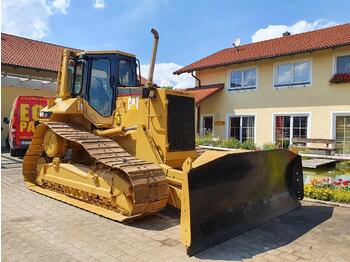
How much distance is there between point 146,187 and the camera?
5.34 m

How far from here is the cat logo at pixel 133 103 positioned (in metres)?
6.62

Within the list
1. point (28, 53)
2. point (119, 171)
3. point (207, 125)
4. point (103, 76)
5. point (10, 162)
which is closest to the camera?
point (119, 171)

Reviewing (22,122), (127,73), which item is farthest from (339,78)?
(22,122)

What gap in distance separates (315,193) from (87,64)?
5458 mm

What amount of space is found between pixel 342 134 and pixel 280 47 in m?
5.55

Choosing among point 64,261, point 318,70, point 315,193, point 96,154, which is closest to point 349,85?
point 318,70

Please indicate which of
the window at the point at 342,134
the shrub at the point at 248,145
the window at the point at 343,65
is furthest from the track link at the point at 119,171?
the window at the point at 343,65

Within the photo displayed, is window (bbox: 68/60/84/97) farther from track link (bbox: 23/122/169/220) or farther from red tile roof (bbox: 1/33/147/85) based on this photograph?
red tile roof (bbox: 1/33/147/85)

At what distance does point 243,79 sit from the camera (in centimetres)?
1889

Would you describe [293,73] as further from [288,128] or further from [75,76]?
[75,76]

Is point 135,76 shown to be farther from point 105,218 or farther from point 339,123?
point 339,123

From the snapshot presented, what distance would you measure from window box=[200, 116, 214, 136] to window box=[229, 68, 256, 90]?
2172 millimetres

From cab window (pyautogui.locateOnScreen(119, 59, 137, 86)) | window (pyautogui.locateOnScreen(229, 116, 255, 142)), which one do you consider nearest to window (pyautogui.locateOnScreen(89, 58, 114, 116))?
cab window (pyautogui.locateOnScreen(119, 59, 137, 86))

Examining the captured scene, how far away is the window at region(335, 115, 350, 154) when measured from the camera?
585 inches
